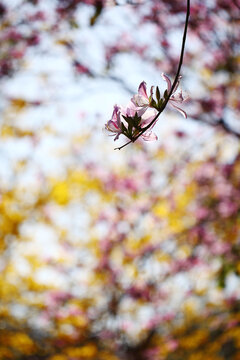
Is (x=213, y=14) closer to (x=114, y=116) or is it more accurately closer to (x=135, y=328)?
(x=114, y=116)

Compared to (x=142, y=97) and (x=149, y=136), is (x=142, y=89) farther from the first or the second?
(x=149, y=136)

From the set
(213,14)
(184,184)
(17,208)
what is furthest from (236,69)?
(17,208)

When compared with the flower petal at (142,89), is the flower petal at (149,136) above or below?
below

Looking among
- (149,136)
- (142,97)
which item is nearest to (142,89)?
(142,97)

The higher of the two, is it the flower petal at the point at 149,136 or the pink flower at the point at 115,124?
the pink flower at the point at 115,124

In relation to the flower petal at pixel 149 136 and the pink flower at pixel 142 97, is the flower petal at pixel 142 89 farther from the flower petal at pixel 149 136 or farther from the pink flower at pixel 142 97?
the flower petal at pixel 149 136

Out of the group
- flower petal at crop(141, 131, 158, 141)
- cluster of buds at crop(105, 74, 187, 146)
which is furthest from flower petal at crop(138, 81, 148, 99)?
flower petal at crop(141, 131, 158, 141)

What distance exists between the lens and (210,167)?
5.72 metres

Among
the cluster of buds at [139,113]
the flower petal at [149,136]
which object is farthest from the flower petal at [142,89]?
the flower petal at [149,136]

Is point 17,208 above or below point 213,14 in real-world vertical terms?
above

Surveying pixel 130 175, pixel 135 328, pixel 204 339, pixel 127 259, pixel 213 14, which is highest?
pixel 130 175

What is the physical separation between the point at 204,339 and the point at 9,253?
10.5 ft

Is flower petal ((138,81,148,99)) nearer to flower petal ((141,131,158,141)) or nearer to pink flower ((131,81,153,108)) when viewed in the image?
pink flower ((131,81,153,108))

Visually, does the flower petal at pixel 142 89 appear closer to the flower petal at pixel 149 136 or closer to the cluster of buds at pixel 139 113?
the cluster of buds at pixel 139 113
